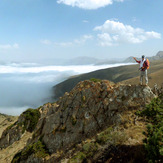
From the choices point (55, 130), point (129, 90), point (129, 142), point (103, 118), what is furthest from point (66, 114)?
point (129, 142)

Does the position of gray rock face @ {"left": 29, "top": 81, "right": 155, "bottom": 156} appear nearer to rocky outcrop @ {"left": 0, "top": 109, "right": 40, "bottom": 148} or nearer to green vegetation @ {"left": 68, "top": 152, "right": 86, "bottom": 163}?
green vegetation @ {"left": 68, "top": 152, "right": 86, "bottom": 163}

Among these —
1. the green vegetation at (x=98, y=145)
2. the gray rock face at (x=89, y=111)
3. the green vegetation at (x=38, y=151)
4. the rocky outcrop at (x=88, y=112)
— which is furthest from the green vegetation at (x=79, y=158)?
the green vegetation at (x=38, y=151)

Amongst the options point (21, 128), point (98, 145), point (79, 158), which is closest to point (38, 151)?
point (79, 158)

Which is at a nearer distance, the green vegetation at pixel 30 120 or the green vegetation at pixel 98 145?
the green vegetation at pixel 98 145

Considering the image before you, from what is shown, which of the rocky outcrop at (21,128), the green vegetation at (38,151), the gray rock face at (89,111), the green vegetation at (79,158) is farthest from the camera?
the rocky outcrop at (21,128)

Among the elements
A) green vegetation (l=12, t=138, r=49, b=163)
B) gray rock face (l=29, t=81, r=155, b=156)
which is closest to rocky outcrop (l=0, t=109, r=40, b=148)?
green vegetation (l=12, t=138, r=49, b=163)

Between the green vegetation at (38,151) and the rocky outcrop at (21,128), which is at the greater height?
the green vegetation at (38,151)

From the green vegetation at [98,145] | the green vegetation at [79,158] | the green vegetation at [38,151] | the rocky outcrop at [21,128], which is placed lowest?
the rocky outcrop at [21,128]

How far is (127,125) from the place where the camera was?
12.5 meters

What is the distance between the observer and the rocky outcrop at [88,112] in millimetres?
15266

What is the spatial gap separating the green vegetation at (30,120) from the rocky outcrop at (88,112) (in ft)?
48.1

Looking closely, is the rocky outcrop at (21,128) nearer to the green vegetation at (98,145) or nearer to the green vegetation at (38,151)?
the green vegetation at (38,151)

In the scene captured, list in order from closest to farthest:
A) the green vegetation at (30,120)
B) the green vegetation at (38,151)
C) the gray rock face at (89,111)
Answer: the gray rock face at (89,111), the green vegetation at (38,151), the green vegetation at (30,120)

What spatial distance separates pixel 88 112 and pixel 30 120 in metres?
22.5
